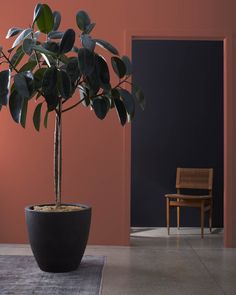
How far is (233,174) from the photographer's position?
14.9 ft

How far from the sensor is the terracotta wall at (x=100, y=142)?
15.0 ft

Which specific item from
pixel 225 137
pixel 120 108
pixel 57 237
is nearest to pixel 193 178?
pixel 225 137

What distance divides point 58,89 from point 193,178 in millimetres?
2856

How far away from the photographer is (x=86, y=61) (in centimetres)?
309

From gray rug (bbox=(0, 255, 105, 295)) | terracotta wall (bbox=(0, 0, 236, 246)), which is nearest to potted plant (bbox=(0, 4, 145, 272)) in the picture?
gray rug (bbox=(0, 255, 105, 295))

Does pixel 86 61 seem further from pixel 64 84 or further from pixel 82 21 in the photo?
pixel 82 21

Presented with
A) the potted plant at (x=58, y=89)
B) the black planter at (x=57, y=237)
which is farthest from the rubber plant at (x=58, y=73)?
the black planter at (x=57, y=237)

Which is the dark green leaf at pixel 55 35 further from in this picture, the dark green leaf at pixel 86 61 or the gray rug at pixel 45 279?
the gray rug at pixel 45 279

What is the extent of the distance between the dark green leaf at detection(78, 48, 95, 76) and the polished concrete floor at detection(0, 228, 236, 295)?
1447mm

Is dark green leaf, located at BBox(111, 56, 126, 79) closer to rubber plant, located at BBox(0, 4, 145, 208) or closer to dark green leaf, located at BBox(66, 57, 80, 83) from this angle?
rubber plant, located at BBox(0, 4, 145, 208)

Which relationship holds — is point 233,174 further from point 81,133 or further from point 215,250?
point 81,133

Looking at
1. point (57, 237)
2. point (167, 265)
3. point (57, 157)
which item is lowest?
point (167, 265)

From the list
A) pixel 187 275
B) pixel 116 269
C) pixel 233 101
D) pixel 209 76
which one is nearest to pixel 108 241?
pixel 116 269

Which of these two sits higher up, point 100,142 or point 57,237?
point 100,142
